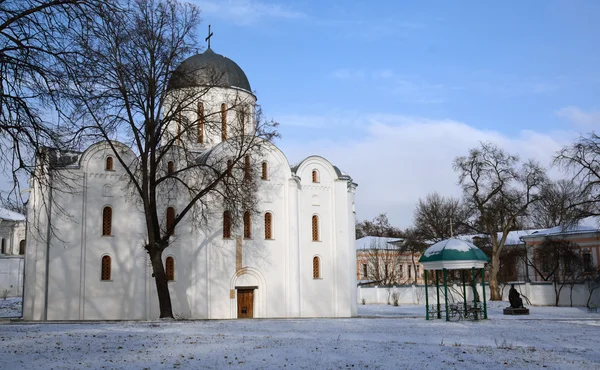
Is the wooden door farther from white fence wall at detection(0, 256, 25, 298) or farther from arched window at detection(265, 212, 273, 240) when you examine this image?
white fence wall at detection(0, 256, 25, 298)

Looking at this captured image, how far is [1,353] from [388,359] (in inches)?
320

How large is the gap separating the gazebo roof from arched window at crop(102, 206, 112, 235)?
1506cm

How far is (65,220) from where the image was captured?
91.2 ft

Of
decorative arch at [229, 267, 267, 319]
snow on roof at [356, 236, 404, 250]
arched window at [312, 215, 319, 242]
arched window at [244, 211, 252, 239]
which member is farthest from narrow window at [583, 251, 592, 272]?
arched window at [244, 211, 252, 239]

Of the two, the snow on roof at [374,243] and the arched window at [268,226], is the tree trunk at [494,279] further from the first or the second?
the snow on roof at [374,243]

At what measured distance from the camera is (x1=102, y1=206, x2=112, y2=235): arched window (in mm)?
28891

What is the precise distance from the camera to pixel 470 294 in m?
50.2

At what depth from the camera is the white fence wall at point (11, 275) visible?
53938 millimetres

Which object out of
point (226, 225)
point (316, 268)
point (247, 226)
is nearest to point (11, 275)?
point (226, 225)

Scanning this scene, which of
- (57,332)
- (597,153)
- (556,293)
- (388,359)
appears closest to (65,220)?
(57,332)

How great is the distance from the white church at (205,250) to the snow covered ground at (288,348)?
9017 millimetres

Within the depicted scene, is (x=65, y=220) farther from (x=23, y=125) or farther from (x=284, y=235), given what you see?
(x=23, y=125)

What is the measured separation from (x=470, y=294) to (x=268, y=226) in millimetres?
25074

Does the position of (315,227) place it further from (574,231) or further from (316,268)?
(574,231)
